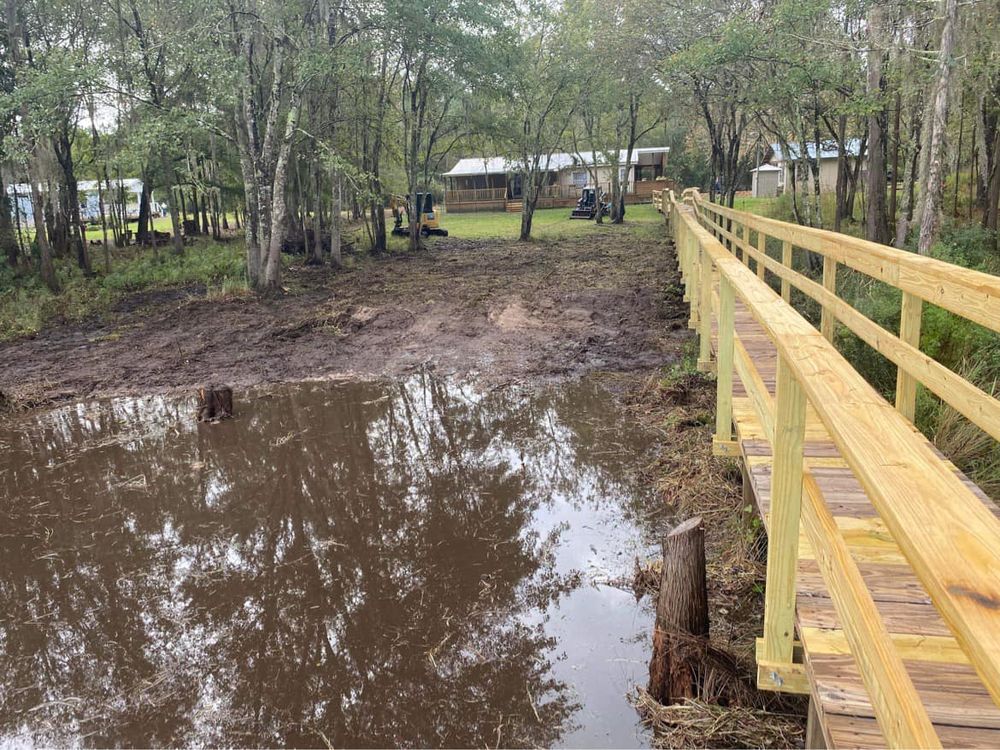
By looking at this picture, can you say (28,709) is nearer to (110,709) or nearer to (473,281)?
(110,709)

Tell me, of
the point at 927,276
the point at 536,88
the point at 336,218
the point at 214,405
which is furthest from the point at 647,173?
the point at 927,276

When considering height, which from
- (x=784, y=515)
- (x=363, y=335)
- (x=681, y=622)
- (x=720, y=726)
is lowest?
(x=720, y=726)

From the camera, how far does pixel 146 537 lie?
5.44m

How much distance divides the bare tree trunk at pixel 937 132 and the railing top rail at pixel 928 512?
10432 mm

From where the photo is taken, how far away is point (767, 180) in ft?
169

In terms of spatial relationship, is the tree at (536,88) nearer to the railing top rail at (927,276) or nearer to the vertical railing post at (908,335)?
the railing top rail at (927,276)

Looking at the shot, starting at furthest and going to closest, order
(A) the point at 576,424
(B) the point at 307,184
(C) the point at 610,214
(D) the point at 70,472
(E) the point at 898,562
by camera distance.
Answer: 1. (C) the point at 610,214
2. (B) the point at 307,184
3. (A) the point at 576,424
4. (D) the point at 70,472
5. (E) the point at 898,562

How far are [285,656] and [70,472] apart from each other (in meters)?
4.07

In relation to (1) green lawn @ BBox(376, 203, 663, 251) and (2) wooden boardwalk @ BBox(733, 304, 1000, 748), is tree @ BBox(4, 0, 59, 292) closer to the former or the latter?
(1) green lawn @ BBox(376, 203, 663, 251)

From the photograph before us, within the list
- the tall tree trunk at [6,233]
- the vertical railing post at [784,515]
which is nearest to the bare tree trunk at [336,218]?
the tall tree trunk at [6,233]

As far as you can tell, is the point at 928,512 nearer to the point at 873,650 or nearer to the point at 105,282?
the point at 873,650

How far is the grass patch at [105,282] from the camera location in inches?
558

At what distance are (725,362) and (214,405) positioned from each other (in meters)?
5.93

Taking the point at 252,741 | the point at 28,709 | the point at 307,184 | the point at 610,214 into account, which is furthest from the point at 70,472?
the point at 610,214
